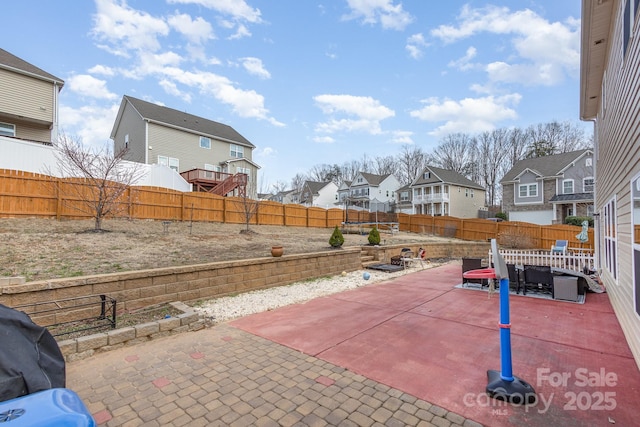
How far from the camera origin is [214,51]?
11188 mm

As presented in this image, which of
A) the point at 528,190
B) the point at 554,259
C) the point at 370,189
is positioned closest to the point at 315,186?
the point at 370,189

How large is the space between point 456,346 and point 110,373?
4.19 meters

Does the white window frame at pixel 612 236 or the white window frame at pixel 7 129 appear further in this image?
the white window frame at pixel 7 129

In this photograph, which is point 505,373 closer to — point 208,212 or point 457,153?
point 208,212

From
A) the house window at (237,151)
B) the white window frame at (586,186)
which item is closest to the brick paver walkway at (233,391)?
the house window at (237,151)

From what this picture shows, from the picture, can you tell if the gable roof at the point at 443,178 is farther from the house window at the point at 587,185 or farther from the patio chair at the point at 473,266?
the patio chair at the point at 473,266

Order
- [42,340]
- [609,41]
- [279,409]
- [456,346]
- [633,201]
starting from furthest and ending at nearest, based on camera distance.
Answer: [609,41]
[456,346]
[633,201]
[279,409]
[42,340]

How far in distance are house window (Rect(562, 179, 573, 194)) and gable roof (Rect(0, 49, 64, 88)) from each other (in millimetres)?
38191

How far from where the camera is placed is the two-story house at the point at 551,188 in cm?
2659

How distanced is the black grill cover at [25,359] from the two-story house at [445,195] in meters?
37.7

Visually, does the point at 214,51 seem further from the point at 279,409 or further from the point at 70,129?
the point at 279,409

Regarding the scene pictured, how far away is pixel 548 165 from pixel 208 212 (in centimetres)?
3177

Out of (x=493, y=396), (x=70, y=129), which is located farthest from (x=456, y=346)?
(x=70, y=129)

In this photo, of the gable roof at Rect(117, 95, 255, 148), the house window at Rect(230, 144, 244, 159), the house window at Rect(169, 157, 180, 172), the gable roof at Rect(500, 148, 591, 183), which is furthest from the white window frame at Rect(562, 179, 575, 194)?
the house window at Rect(169, 157, 180, 172)
